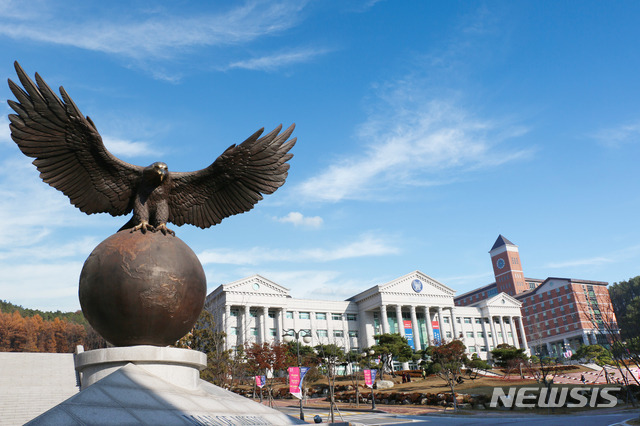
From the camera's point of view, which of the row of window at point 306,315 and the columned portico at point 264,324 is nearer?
the columned portico at point 264,324

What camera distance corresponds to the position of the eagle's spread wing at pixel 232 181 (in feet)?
31.4

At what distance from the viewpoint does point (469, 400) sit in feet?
103

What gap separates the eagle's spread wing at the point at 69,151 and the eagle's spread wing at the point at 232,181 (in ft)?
3.34

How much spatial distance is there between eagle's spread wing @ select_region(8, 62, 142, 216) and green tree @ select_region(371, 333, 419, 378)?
49.6m

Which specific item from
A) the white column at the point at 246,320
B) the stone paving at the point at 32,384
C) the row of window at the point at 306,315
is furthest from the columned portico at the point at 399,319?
the stone paving at the point at 32,384

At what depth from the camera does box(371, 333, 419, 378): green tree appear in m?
56.4

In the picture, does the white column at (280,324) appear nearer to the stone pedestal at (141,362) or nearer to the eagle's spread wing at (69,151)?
the eagle's spread wing at (69,151)

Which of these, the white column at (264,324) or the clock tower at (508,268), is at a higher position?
the clock tower at (508,268)

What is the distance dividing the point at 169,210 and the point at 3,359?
68.4ft

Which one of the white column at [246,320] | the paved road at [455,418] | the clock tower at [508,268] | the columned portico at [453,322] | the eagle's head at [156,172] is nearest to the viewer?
the eagle's head at [156,172]

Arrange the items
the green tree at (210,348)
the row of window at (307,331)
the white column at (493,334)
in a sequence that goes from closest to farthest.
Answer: the green tree at (210,348) → the row of window at (307,331) → the white column at (493,334)

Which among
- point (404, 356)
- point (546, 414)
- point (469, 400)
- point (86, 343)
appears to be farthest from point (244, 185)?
point (86, 343)

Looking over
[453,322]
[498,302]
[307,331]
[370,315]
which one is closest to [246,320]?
[307,331]

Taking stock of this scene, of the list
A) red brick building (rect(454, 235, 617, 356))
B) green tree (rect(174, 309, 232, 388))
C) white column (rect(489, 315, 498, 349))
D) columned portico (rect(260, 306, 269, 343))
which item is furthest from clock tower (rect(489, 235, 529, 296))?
green tree (rect(174, 309, 232, 388))
